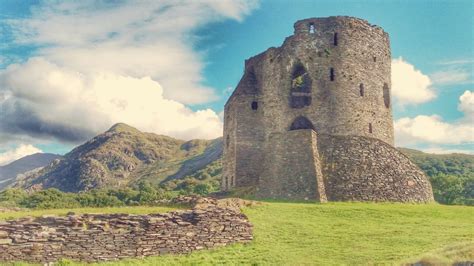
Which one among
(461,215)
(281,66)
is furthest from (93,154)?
(461,215)

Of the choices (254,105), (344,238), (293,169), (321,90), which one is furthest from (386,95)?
(344,238)

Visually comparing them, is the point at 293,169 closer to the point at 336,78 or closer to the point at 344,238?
the point at 336,78

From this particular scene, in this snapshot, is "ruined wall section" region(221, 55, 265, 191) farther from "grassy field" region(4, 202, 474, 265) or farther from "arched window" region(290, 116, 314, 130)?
"grassy field" region(4, 202, 474, 265)

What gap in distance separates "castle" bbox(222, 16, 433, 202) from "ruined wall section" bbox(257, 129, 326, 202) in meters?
0.07

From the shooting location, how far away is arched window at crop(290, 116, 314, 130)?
116ft

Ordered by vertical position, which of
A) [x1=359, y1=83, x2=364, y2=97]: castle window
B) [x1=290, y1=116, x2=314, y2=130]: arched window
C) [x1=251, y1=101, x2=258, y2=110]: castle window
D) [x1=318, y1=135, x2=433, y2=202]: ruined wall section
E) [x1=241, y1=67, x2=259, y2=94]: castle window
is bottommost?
[x1=318, y1=135, x2=433, y2=202]: ruined wall section

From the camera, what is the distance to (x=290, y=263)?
1723 centimetres

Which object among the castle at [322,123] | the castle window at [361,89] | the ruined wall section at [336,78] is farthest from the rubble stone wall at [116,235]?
the castle window at [361,89]

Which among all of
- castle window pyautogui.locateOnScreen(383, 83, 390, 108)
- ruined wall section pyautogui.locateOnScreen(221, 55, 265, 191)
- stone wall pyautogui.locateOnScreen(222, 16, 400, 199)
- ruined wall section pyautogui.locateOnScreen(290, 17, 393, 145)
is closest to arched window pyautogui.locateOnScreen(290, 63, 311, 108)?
stone wall pyautogui.locateOnScreen(222, 16, 400, 199)

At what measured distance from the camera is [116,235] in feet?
58.5

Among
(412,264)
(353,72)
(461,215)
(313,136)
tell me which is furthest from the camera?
(353,72)

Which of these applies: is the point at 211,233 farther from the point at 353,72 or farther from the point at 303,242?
the point at 353,72

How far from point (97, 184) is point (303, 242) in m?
150

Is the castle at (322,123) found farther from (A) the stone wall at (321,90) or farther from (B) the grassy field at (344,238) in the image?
(B) the grassy field at (344,238)
